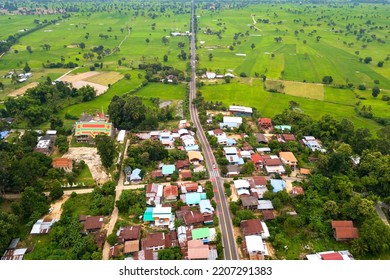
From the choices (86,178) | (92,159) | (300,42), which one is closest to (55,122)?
(92,159)

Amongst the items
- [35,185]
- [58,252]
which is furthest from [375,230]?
[35,185]

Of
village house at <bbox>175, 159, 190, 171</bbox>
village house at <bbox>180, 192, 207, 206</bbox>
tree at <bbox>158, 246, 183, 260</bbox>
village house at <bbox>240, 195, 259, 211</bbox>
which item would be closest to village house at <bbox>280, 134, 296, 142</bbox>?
village house at <bbox>240, 195, 259, 211</bbox>

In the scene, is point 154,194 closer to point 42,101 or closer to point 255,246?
point 255,246

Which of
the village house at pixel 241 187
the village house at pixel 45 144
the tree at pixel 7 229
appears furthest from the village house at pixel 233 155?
the tree at pixel 7 229

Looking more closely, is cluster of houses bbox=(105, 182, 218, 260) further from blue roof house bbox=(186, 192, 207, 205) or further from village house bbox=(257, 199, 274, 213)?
village house bbox=(257, 199, 274, 213)

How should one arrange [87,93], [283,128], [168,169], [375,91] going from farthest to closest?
[375,91] → [87,93] → [283,128] → [168,169]

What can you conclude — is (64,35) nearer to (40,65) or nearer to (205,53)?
(40,65)
